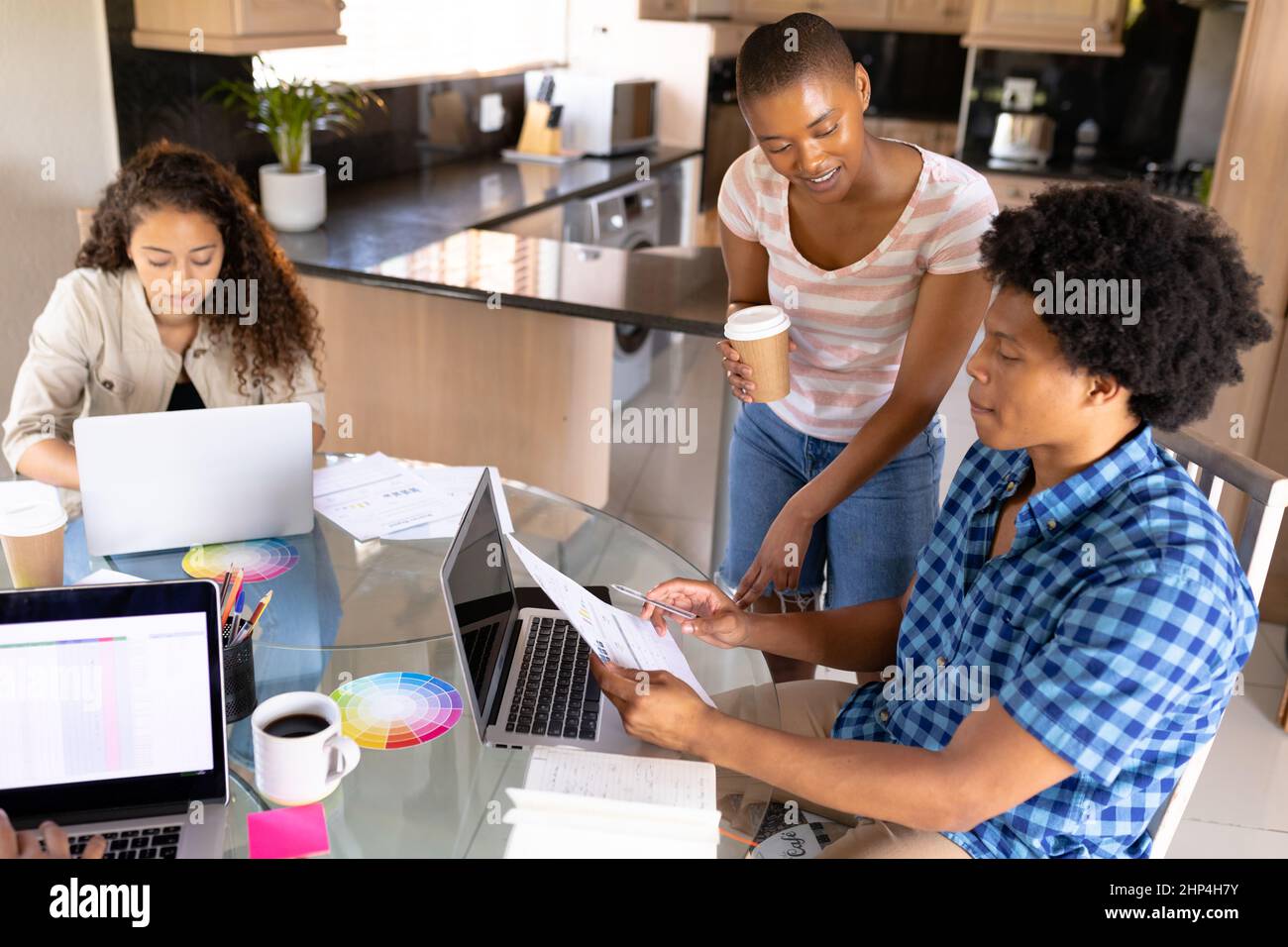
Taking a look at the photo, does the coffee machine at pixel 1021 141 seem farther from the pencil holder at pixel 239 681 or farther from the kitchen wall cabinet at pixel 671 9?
the pencil holder at pixel 239 681

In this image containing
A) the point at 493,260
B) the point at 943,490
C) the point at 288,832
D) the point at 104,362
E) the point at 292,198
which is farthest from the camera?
the point at 943,490

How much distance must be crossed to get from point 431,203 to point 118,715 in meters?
2.89

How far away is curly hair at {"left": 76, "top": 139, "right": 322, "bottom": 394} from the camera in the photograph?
201cm

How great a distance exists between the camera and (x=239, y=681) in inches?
51.9

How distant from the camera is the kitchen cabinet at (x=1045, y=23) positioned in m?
4.82

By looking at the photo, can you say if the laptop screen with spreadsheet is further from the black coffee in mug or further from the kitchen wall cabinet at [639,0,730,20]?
the kitchen wall cabinet at [639,0,730,20]

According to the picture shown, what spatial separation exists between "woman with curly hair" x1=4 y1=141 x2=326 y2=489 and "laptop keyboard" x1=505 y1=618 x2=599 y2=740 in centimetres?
80

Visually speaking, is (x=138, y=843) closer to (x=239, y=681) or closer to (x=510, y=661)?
(x=239, y=681)

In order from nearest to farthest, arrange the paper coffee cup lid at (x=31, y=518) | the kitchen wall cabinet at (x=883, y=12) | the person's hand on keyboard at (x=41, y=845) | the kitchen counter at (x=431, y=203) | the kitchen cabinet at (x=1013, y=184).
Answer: the person's hand on keyboard at (x=41, y=845), the paper coffee cup lid at (x=31, y=518), the kitchen counter at (x=431, y=203), the kitchen cabinet at (x=1013, y=184), the kitchen wall cabinet at (x=883, y=12)

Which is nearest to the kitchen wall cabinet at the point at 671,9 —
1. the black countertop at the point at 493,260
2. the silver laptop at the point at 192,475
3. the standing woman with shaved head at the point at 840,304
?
the black countertop at the point at 493,260

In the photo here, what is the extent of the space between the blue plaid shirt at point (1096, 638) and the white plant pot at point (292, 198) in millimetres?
2486

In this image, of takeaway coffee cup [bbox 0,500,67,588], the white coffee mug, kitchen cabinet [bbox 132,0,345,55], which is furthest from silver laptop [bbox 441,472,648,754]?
kitchen cabinet [bbox 132,0,345,55]

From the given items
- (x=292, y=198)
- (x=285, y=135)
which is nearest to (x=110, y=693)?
(x=292, y=198)

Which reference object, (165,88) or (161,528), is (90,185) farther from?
(161,528)
